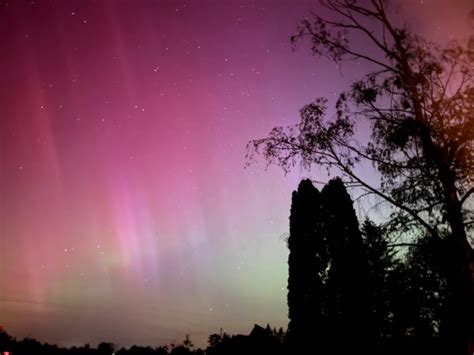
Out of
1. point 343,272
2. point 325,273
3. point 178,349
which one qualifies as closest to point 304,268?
point 325,273

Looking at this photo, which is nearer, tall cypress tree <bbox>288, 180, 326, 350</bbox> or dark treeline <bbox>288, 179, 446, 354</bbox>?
dark treeline <bbox>288, 179, 446, 354</bbox>

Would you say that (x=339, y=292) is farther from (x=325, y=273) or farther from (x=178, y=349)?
(x=178, y=349)

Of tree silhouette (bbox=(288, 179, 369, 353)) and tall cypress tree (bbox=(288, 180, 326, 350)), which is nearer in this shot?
tree silhouette (bbox=(288, 179, 369, 353))

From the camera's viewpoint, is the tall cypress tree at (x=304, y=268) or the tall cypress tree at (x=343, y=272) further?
the tall cypress tree at (x=304, y=268)

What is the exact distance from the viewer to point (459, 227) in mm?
14086

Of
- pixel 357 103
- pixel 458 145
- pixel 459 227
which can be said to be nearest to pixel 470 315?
pixel 459 227

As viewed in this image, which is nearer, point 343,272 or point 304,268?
point 343,272

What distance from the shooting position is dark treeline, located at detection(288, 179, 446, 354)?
27438 millimetres

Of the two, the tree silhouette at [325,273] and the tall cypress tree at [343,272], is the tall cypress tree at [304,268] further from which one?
the tall cypress tree at [343,272]

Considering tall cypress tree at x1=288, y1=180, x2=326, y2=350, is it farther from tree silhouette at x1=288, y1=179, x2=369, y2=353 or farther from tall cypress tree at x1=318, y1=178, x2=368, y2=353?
tall cypress tree at x1=318, y1=178, x2=368, y2=353

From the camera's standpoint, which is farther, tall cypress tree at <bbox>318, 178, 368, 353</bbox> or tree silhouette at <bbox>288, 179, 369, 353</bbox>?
tree silhouette at <bbox>288, 179, 369, 353</bbox>

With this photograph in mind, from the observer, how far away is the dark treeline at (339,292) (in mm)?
27438

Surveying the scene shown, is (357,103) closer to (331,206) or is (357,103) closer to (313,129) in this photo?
(313,129)

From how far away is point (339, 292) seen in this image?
29.2 m
